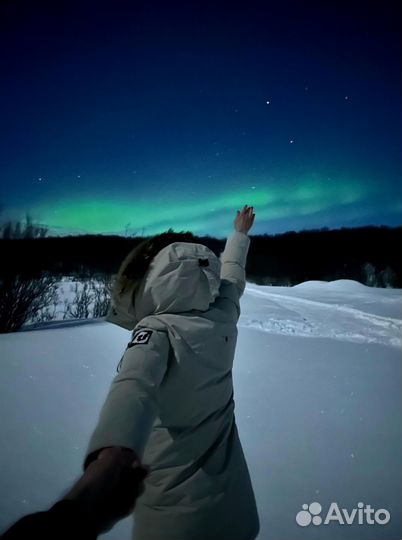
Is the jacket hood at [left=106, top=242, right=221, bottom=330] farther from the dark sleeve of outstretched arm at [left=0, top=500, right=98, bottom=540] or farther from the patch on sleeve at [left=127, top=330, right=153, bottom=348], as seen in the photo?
the dark sleeve of outstretched arm at [left=0, top=500, right=98, bottom=540]

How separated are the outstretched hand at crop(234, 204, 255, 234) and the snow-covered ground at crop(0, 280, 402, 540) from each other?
1291 millimetres

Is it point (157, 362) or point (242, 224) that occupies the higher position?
point (242, 224)

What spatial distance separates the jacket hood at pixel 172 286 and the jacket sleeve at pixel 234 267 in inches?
5.7

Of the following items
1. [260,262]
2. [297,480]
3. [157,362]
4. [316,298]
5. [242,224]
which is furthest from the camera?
[260,262]

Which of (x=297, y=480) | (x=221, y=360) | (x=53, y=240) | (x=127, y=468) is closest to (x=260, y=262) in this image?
(x=53, y=240)

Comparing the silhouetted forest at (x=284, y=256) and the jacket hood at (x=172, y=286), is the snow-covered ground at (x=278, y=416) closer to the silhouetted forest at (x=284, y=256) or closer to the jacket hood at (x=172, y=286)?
the jacket hood at (x=172, y=286)

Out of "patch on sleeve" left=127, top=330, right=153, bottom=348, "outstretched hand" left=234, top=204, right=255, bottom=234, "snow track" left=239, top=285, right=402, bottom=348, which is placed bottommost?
"snow track" left=239, top=285, right=402, bottom=348

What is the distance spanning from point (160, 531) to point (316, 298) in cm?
386

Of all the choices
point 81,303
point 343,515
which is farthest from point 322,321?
point 81,303

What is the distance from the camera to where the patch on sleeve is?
0.60 metres

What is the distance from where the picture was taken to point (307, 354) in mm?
2518

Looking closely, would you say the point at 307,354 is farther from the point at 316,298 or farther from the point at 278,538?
the point at 316,298

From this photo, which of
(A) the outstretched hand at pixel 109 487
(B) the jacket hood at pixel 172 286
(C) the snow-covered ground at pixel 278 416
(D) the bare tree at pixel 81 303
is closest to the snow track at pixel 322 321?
(C) the snow-covered ground at pixel 278 416

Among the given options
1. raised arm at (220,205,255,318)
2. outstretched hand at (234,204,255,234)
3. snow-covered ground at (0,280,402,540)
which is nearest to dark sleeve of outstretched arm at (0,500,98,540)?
raised arm at (220,205,255,318)
